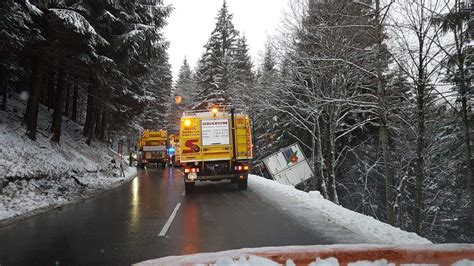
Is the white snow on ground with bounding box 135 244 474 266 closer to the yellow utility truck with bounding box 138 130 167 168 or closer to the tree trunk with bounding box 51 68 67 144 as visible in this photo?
the tree trunk with bounding box 51 68 67 144

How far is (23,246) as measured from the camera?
7805mm

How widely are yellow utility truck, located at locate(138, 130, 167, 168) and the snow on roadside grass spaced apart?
29.2 metres

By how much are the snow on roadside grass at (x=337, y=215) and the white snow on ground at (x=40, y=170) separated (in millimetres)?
7406

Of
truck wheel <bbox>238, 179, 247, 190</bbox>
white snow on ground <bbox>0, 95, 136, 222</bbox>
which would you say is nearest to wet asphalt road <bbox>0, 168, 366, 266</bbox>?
white snow on ground <bbox>0, 95, 136, 222</bbox>

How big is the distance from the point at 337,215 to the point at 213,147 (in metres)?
7.54

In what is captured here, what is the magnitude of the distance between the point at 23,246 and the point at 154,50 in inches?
615

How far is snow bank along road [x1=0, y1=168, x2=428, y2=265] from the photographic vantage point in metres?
7.32

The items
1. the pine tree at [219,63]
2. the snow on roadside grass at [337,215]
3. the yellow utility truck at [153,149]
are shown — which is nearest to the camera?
the snow on roadside grass at [337,215]

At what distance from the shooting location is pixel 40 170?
15859 mm

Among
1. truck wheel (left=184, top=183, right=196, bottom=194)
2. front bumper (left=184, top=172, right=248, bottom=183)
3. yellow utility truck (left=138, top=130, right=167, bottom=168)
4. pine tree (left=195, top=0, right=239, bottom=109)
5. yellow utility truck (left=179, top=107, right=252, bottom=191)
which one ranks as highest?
pine tree (left=195, top=0, right=239, bottom=109)

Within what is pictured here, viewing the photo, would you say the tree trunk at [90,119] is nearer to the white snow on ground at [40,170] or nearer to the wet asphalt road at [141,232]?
the white snow on ground at [40,170]

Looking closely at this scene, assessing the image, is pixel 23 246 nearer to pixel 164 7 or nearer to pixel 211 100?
pixel 164 7

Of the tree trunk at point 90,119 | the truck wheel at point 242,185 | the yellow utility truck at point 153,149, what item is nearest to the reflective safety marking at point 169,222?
the truck wheel at point 242,185

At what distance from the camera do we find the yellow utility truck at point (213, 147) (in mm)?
17309
